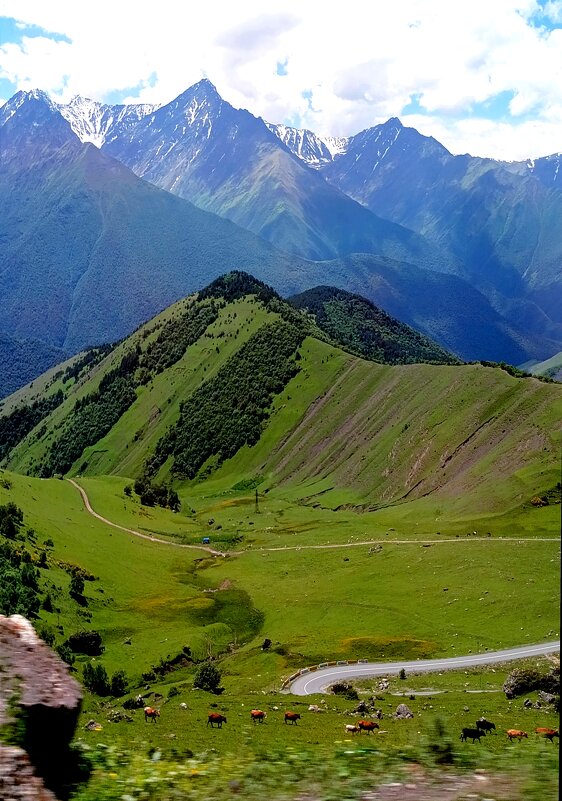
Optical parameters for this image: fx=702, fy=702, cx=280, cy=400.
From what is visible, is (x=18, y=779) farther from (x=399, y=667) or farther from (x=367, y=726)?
(x=399, y=667)

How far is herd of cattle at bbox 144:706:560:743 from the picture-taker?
112ft

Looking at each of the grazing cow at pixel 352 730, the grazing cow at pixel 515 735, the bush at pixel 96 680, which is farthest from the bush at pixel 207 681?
the grazing cow at pixel 515 735

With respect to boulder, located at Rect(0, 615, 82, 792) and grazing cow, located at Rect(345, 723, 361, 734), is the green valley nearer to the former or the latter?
grazing cow, located at Rect(345, 723, 361, 734)

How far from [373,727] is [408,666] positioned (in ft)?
98.9

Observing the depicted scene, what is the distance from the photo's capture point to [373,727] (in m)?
40.2

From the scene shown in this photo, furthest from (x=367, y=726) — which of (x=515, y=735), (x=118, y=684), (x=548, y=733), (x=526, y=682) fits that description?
(x=118, y=684)

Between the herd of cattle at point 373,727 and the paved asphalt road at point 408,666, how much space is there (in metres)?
19.1

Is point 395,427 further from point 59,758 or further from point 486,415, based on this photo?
point 59,758

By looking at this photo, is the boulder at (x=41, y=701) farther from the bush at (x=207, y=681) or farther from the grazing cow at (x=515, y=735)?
the bush at (x=207, y=681)

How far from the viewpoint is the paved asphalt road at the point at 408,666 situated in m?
65.4

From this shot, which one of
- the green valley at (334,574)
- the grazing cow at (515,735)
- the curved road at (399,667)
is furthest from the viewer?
the curved road at (399,667)

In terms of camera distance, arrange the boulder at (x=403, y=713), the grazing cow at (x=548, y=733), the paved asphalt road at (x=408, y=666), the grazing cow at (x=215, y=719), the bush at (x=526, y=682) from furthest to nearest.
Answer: the paved asphalt road at (x=408, y=666), the bush at (x=526, y=682), the boulder at (x=403, y=713), the grazing cow at (x=215, y=719), the grazing cow at (x=548, y=733)

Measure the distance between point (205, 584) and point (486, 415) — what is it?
65.5m

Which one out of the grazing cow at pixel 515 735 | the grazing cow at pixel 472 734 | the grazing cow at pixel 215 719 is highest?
the grazing cow at pixel 515 735
